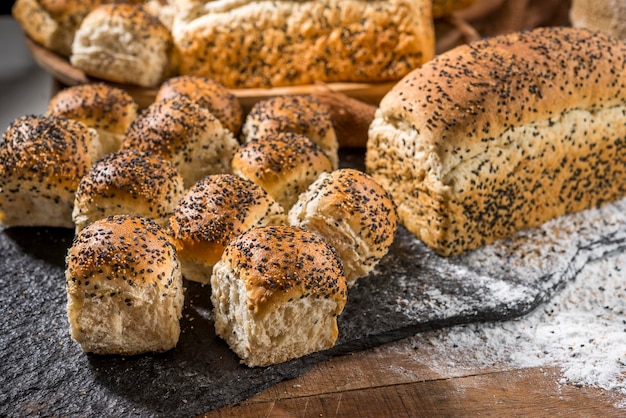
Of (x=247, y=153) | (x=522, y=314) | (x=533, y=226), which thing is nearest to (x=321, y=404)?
(x=522, y=314)

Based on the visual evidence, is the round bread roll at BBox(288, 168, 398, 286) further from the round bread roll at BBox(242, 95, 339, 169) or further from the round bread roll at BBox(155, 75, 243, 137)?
the round bread roll at BBox(155, 75, 243, 137)

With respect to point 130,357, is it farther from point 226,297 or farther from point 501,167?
point 501,167

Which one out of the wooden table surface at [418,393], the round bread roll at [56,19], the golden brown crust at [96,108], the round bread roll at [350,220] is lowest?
the wooden table surface at [418,393]

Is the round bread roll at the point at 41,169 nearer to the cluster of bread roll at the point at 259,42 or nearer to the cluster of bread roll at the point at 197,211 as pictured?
the cluster of bread roll at the point at 197,211

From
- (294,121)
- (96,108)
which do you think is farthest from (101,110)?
(294,121)

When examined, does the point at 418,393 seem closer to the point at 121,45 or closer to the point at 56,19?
the point at 121,45

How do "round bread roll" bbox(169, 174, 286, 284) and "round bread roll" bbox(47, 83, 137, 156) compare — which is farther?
"round bread roll" bbox(47, 83, 137, 156)

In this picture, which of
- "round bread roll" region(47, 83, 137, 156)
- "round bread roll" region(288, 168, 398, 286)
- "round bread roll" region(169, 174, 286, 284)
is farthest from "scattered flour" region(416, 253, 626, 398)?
"round bread roll" region(47, 83, 137, 156)

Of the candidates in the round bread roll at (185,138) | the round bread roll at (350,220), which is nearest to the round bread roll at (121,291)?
the round bread roll at (350,220)
